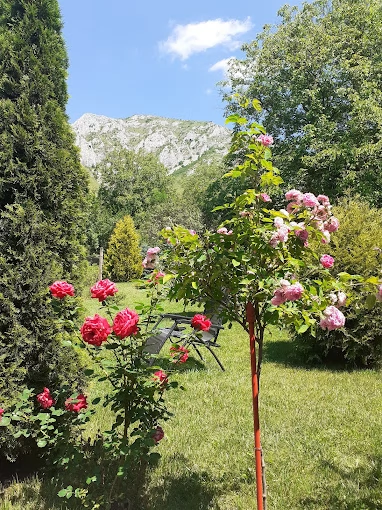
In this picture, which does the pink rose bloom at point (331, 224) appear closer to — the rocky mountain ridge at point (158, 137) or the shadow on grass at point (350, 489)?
the shadow on grass at point (350, 489)

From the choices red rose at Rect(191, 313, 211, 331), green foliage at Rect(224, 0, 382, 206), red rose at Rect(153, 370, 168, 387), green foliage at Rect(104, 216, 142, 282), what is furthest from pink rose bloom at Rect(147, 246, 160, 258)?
green foliage at Rect(104, 216, 142, 282)

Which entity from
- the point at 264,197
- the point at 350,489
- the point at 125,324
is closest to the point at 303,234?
the point at 264,197

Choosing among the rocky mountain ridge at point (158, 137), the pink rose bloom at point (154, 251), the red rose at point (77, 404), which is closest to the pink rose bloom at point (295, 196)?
the pink rose bloom at point (154, 251)

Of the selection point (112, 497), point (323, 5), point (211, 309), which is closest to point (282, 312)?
Result: point (211, 309)

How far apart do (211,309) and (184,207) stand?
21.3 meters

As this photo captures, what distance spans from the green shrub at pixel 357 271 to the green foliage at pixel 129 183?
26882 millimetres

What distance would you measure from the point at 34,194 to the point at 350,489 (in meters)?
2.83

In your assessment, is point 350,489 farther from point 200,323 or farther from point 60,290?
point 60,290

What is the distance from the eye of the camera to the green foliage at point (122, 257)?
63.6ft

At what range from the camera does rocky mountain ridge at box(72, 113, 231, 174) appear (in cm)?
11169

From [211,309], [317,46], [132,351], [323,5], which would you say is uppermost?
[323,5]

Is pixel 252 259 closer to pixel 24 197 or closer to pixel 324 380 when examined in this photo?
pixel 24 197

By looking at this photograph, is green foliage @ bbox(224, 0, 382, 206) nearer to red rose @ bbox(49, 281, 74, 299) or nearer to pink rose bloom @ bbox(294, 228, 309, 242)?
pink rose bloom @ bbox(294, 228, 309, 242)

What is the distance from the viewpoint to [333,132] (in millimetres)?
13445
